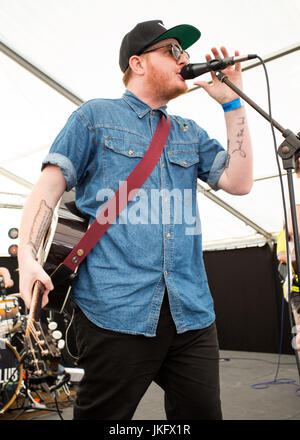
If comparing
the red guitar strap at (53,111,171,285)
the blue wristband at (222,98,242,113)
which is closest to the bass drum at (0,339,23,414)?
the red guitar strap at (53,111,171,285)

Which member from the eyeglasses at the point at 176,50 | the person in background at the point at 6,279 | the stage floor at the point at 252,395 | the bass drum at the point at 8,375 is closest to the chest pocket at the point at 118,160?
the eyeglasses at the point at 176,50

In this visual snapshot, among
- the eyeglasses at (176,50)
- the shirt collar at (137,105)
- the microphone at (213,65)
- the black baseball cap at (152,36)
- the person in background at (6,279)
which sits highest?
the black baseball cap at (152,36)

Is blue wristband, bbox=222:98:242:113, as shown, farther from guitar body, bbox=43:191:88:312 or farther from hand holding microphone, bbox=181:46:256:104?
guitar body, bbox=43:191:88:312

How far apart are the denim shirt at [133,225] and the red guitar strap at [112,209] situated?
0.02 m

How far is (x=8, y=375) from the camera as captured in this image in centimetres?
440

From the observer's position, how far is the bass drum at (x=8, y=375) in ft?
14.0

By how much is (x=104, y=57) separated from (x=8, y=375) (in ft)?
12.2

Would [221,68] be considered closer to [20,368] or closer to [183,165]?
[183,165]

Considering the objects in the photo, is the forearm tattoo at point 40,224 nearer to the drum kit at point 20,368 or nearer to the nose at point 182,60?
the nose at point 182,60

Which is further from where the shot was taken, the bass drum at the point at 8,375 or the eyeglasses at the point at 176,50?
the bass drum at the point at 8,375

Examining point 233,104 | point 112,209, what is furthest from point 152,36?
point 112,209

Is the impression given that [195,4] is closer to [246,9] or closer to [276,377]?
[246,9]

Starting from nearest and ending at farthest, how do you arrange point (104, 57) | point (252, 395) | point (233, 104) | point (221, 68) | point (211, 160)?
1. point (221, 68)
2. point (233, 104)
3. point (211, 160)
4. point (104, 57)
5. point (252, 395)
